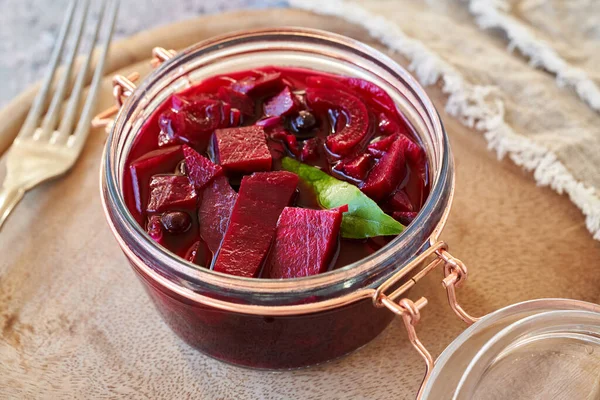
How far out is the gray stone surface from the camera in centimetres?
305

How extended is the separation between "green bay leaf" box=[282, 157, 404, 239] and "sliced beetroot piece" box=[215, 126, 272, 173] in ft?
0.32

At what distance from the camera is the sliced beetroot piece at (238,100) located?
187 centimetres

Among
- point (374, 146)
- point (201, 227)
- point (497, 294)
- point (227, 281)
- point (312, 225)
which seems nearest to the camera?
point (227, 281)

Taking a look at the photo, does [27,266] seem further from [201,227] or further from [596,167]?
[596,167]

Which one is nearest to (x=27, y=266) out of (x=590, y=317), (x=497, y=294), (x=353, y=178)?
(x=353, y=178)

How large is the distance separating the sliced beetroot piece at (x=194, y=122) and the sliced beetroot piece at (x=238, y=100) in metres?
0.04

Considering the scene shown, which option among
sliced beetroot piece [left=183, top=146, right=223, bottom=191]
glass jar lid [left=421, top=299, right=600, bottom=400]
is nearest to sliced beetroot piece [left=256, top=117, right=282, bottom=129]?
sliced beetroot piece [left=183, top=146, right=223, bottom=191]

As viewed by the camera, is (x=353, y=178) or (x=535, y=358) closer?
(x=535, y=358)

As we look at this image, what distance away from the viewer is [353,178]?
1697mm

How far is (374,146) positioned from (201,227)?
51 centimetres

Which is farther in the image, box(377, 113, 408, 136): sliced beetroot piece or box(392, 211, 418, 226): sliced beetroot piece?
Answer: box(377, 113, 408, 136): sliced beetroot piece

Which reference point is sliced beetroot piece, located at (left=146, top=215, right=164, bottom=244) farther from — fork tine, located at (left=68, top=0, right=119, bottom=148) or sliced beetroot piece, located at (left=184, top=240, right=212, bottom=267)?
fork tine, located at (left=68, top=0, right=119, bottom=148)

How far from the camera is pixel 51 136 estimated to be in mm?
2227

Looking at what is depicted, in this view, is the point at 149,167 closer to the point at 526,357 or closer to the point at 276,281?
the point at 276,281
